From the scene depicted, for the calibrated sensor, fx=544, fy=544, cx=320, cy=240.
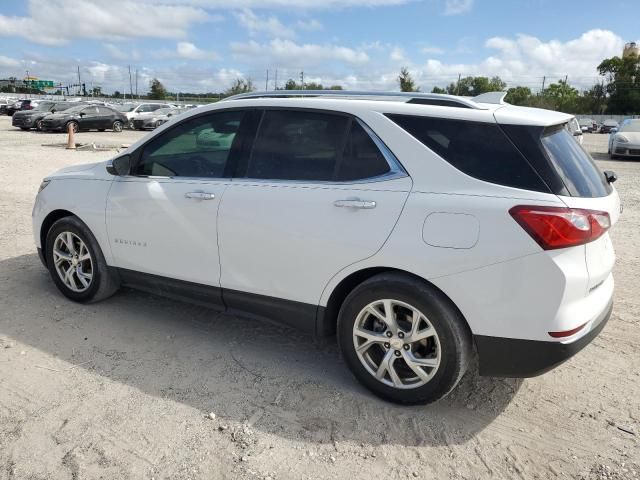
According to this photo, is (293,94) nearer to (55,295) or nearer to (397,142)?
(397,142)

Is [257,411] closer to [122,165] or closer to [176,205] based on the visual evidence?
[176,205]

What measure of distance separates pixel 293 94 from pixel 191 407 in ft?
7.23

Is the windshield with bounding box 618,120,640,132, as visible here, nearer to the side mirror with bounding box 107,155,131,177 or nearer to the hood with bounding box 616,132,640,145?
the hood with bounding box 616,132,640,145

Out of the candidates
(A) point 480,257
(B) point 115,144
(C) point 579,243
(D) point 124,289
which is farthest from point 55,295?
(B) point 115,144

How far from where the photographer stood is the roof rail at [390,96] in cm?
326

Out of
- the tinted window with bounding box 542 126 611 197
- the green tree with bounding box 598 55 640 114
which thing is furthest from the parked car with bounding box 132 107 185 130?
the green tree with bounding box 598 55 640 114

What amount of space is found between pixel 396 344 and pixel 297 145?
4.63ft

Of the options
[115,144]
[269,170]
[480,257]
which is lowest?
[115,144]

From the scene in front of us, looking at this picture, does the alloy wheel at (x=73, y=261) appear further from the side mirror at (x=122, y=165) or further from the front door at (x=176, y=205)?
the side mirror at (x=122, y=165)

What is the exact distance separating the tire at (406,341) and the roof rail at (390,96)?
110 cm

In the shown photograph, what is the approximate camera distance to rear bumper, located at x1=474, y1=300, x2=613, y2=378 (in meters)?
2.80

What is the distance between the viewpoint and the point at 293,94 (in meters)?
3.87

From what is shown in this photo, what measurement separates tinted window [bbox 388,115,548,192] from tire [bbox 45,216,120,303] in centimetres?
279

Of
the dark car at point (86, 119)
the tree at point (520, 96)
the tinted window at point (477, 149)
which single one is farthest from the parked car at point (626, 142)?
the tree at point (520, 96)
